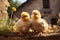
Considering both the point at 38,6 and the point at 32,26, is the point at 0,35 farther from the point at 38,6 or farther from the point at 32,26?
the point at 38,6

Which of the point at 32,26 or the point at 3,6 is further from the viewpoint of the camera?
the point at 3,6

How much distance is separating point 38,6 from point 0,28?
4.48 metres

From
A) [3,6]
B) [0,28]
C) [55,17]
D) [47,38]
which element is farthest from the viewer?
[55,17]

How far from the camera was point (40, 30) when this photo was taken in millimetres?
3076

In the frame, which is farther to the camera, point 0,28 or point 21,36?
point 0,28

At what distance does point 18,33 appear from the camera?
3.09 m

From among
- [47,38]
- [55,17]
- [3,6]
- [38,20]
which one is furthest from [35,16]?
[55,17]

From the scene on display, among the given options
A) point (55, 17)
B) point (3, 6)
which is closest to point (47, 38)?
point (3, 6)

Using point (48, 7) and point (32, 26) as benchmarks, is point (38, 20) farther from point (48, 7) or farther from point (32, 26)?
point (48, 7)

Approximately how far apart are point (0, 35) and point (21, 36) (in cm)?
22

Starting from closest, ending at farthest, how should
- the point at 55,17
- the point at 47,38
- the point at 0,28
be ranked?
1. the point at 47,38
2. the point at 0,28
3. the point at 55,17

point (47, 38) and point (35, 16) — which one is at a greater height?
point (35, 16)

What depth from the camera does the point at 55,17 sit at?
7590 mm

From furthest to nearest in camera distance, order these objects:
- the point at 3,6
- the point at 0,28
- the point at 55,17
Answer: the point at 55,17
the point at 3,6
the point at 0,28
